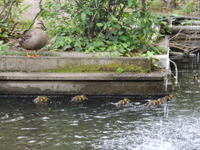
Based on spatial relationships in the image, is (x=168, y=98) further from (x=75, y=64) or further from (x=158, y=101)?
(x=75, y=64)

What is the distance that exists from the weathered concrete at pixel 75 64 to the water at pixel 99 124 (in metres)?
1.07

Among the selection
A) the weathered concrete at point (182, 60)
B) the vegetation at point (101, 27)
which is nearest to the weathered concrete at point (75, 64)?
the vegetation at point (101, 27)

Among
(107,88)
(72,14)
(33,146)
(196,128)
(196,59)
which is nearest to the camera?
(33,146)

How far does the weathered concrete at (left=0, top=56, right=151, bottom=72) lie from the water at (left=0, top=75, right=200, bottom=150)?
3.51 feet

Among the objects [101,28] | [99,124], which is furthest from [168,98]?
[101,28]

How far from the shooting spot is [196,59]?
631 inches

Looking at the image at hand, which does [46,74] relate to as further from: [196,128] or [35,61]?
[196,128]

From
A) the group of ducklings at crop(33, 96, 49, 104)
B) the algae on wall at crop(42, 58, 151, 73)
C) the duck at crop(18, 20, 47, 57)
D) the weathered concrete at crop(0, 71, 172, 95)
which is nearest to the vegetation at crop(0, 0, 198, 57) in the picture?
Result: the algae on wall at crop(42, 58, 151, 73)

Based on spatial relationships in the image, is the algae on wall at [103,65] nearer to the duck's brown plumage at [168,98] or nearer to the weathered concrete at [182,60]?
the duck's brown plumage at [168,98]

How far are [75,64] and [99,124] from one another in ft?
10.6

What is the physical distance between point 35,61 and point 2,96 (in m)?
1.48

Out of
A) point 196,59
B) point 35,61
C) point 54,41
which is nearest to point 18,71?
point 35,61

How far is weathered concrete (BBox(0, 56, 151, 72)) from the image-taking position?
930 centimetres

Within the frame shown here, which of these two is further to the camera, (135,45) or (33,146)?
(135,45)
